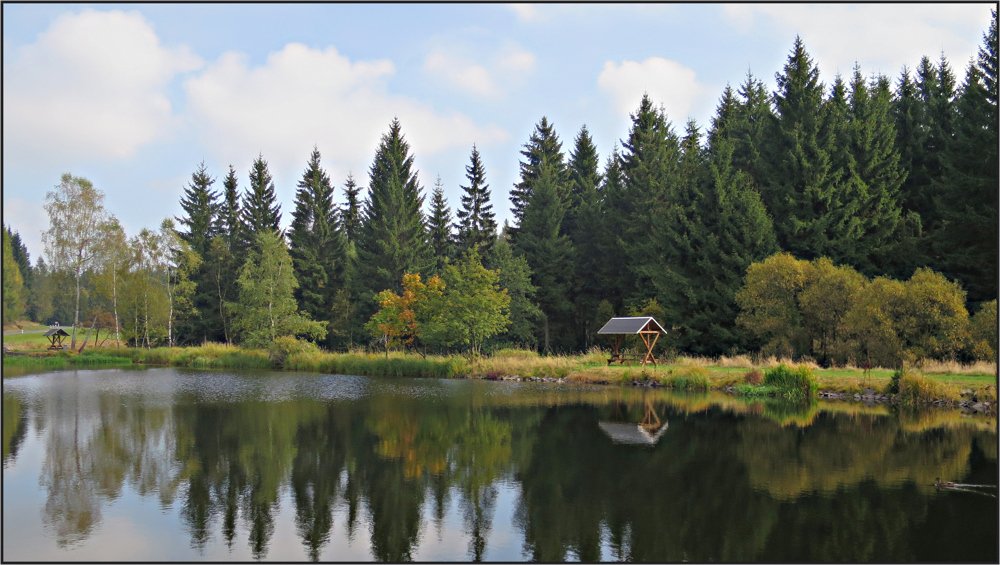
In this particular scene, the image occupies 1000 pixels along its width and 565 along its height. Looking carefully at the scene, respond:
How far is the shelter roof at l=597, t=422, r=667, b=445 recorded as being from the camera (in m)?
17.4

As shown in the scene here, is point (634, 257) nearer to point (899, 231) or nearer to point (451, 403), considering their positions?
point (899, 231)

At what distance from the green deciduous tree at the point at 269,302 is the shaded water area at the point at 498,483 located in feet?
72.4

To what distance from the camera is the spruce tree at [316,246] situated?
196 feet

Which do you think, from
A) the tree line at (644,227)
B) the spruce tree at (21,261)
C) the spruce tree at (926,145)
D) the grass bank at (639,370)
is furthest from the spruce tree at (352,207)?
the spruce tree at (21,261)

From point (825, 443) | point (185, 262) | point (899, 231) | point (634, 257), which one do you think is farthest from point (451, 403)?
point (185, 262)

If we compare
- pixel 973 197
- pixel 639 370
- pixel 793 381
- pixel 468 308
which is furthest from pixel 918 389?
pixel 468 308

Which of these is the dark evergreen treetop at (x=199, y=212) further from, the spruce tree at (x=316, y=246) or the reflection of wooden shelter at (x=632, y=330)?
the reflection of wooden shelter at (x=632, y=330)

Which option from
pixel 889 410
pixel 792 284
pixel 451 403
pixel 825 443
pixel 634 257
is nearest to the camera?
pixel 825 443

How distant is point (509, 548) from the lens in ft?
31.5

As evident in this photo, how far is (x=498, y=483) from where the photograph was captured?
13.2 metres

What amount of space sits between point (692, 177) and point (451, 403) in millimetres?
28367

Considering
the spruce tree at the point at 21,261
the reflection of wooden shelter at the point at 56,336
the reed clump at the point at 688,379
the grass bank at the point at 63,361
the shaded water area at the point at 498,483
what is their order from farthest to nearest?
the spruce tree at the point at 21,261 < the reflection of wooden shelter at the point at 56,336 < the grass bank at the point at 63,361 < the reed clump at the point at 688,379 < the shaded water area at the point at 498,483

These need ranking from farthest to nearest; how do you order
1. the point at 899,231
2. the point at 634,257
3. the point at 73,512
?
1. the point at 634,257
2. the point at 899,231
3. the point at 73,512

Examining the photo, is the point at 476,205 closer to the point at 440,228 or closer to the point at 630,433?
the point at 440,228
